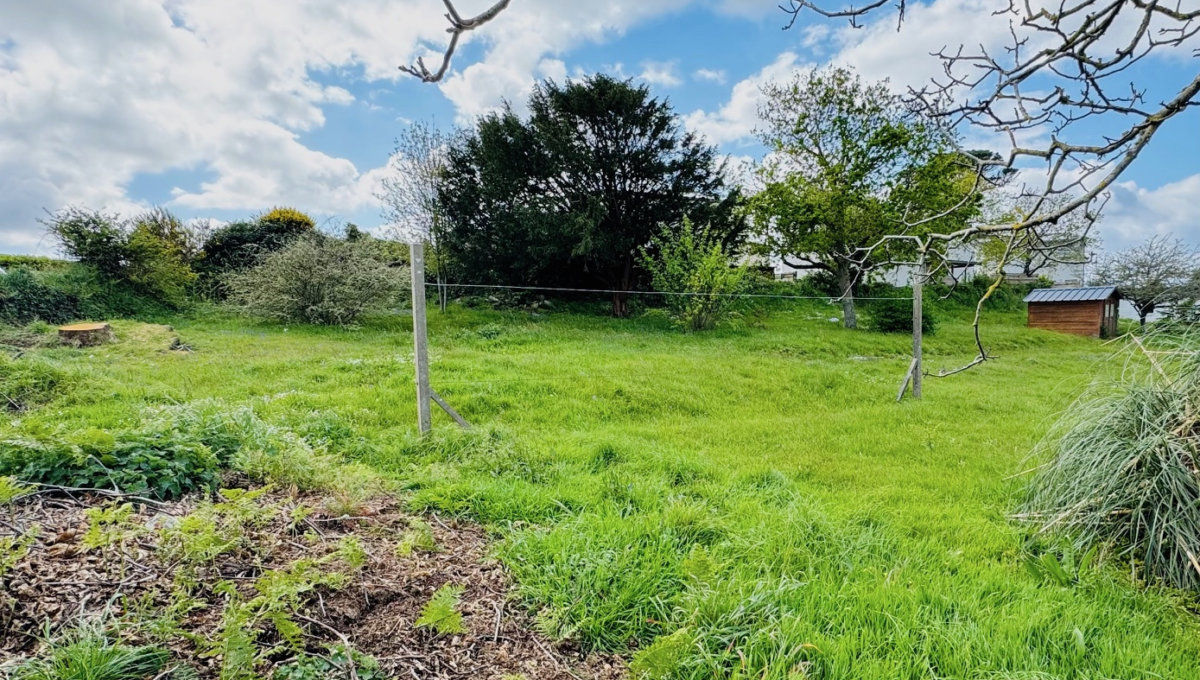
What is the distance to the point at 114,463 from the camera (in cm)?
256

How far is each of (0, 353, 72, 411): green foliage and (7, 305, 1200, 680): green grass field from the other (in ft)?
0.59

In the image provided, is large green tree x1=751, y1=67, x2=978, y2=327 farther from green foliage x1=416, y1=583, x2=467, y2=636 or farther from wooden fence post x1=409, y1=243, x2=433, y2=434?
green foliage x1=416, y1=583, x2=467, y2=636

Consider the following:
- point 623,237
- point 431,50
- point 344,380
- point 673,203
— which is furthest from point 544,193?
point 431,50

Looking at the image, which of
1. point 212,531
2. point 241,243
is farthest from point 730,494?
point 241,243

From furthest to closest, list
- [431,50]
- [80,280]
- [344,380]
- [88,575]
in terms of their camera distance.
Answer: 1. [80,280]
2. [344,380]
3. [88,575]
4. [431,50]

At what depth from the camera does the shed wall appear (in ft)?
58.9

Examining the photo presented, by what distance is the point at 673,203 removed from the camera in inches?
580

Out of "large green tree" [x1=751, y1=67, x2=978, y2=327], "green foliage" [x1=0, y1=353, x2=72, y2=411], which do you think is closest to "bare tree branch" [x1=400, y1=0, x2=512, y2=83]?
"green foliage" [x1=0, y1=353, x2=72, y2=411]

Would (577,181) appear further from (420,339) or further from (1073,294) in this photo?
(1073,294)

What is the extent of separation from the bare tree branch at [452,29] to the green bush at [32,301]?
13.0 m

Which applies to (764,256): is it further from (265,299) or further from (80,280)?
(80,280)

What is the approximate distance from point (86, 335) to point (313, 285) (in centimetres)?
415

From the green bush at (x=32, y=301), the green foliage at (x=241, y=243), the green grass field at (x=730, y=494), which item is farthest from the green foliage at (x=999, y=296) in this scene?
the green bush at (x=32, y=301)

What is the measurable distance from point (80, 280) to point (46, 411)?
375 inches
